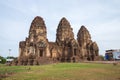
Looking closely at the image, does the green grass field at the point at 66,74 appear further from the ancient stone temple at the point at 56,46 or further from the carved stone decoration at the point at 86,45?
the carved stone decoration at the point at 86,45

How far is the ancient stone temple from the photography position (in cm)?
5069

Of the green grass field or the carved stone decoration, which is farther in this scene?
the carved stone decoration

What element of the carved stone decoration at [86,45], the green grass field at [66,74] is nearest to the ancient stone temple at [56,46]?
the carved stone decoration at [86,45]

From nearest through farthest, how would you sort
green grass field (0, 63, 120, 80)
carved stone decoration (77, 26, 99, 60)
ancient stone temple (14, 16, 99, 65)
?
green grass field (0, 63, 120, 80)
ancient stone temple (14, 16, 99, 65)
carved stone decoration (77, 26, 99, 60)

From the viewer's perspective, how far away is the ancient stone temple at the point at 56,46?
166 ft

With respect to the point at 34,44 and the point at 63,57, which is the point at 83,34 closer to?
the point at 63,57

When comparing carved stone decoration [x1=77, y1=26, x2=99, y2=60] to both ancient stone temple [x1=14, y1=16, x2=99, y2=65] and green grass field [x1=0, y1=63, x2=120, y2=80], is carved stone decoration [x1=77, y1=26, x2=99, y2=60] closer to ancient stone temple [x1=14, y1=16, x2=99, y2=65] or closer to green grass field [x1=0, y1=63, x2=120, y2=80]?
ancient stone temple [x1=14, y1=16, x2=99, y2=65]

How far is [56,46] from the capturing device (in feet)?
193

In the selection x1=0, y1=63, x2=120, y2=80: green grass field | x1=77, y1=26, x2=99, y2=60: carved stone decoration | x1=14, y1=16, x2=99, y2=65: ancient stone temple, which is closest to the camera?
x1=0, y1=63, x2=120, y2=80: green grass field

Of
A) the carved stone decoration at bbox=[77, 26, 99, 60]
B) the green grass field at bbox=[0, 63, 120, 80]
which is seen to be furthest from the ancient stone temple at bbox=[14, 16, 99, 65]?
the green grass field at bbox=[0, 63, 120, 80]

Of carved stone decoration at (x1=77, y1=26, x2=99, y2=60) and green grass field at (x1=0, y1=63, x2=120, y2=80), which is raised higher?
carved stone decoration at (x1=77, y1=26, x2=99, y2=60)

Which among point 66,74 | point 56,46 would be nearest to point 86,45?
point 56,46

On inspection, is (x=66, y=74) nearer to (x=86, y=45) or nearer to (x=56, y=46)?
(x=56, y=46)

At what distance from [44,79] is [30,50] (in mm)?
33116
